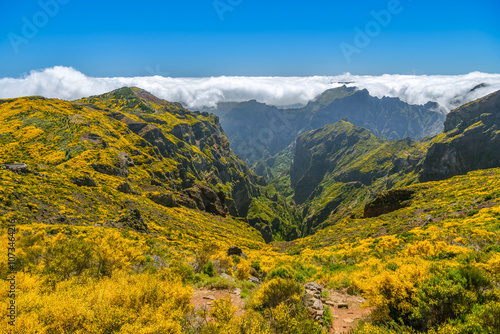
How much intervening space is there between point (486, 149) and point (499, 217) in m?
205

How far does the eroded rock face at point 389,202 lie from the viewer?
7238 cm

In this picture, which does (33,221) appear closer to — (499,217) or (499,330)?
(499,330)

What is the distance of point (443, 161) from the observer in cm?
18188

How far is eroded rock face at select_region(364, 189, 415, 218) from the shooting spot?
72375mm

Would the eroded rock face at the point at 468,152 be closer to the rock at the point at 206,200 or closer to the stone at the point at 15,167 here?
the rock at the point at 206,200

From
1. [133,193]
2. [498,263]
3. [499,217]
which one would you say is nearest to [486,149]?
[499,217]

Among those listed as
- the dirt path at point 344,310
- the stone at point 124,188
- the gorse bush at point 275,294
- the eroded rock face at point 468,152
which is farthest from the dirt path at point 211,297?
the eroded rock face at point 468,152

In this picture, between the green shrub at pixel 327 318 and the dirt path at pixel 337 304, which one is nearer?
the green shrub at pixel 327 318

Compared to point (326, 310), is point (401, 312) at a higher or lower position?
higher

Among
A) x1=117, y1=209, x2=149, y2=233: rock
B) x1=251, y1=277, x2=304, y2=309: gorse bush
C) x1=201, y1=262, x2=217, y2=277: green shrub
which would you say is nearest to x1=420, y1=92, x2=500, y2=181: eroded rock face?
x1=117, y1=209, x2=149, y2=233: rock

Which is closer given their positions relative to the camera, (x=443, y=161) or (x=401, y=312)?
(x=401, y=312)

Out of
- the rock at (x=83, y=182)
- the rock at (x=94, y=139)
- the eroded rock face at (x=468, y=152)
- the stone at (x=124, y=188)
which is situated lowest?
the eroded rock face at (x=468, y=152)

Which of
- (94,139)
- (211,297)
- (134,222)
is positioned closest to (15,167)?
(134,222)

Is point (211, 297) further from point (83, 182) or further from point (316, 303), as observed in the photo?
point (83, 182)
